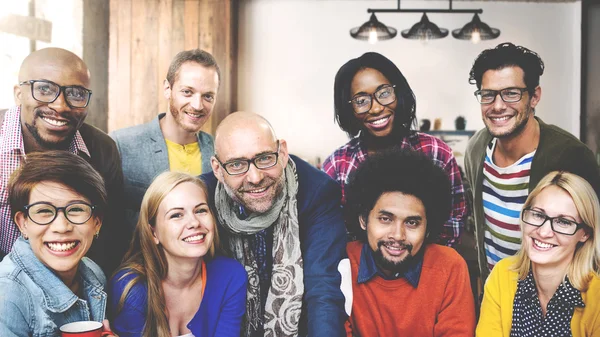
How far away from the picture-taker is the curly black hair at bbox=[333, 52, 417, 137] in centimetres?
253

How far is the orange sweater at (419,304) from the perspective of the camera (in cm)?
202

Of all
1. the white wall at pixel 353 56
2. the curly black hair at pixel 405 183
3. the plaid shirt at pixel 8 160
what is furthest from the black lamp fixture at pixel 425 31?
the plaid shirt at pixel 8 160

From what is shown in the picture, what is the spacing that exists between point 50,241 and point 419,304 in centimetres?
136

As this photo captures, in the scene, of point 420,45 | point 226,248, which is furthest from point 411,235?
point 420,45

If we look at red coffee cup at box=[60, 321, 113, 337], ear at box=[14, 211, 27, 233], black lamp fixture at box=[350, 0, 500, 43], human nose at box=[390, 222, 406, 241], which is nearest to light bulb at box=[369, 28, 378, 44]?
black lamp fixture at box=[350, 0, 500, 43]

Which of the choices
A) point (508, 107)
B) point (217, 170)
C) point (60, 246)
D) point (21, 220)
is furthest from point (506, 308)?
point (21, 220)

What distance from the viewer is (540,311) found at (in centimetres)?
192

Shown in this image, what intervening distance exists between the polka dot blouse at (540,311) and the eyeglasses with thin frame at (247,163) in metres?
1.08

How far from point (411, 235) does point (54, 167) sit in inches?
52.1

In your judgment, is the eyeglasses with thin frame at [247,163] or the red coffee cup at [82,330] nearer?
the red coffee cup at [82,330]

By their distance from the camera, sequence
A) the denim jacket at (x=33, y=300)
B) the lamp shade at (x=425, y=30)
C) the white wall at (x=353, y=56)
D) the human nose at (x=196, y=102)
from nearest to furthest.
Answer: the denim jacket at (x=33, y=300) < the human nose at (x=196, y=102) < the lamp shade at (x=425, y=30) < the white wall at (x=353, y=56)

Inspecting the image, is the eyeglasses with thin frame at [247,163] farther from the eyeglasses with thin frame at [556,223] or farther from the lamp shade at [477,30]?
the lamp shade at [477,30]

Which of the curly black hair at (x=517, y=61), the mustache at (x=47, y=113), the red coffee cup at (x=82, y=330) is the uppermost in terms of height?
the curly black hair at (x=517, y=61)

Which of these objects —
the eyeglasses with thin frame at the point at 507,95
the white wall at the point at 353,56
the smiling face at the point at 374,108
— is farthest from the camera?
the white wall at the point at 353,56
